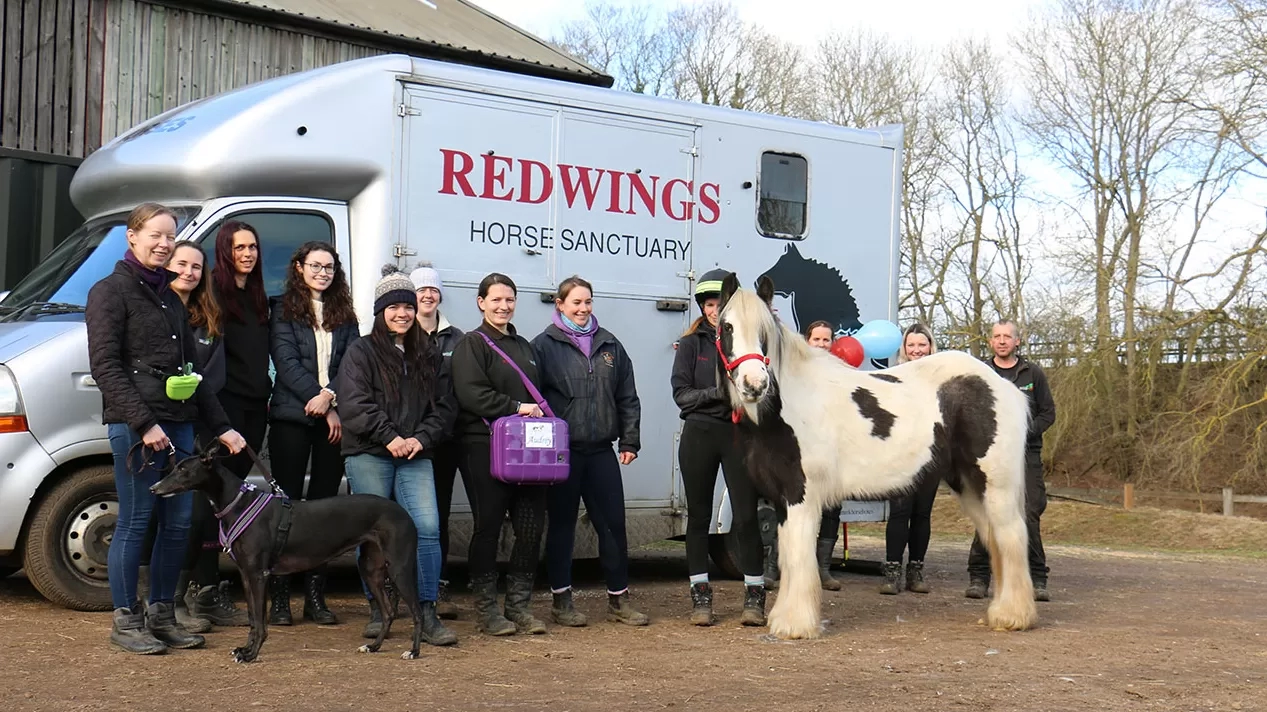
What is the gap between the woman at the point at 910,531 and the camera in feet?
29.4

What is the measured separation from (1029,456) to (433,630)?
4.44 meters

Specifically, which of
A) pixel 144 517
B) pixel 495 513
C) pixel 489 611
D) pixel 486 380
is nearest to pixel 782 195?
pixel 486 380

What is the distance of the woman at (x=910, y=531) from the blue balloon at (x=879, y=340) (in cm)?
11

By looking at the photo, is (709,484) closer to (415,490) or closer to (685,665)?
(685,665)

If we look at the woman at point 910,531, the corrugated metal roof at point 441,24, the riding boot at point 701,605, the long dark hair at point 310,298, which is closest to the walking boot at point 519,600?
the riding boot at point 701,605

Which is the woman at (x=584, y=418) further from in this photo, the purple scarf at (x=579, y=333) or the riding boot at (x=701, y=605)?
the riding boot at (x=701, y=605)

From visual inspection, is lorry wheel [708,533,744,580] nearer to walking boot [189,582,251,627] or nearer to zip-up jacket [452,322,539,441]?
zip-up jacket [452,322,539,441]

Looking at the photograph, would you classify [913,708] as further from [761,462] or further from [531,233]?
[531,233]

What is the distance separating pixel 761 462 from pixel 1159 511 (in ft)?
52.9

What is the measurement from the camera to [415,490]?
6512mm

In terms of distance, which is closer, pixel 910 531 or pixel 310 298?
pixel 310 298

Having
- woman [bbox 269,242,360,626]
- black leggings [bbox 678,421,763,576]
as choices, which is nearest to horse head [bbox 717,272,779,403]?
black leggings [bbox 678,421,763,576]

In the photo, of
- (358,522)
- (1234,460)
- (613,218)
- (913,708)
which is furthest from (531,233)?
(1234,460)

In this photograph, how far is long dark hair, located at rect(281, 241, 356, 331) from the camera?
671 cm
